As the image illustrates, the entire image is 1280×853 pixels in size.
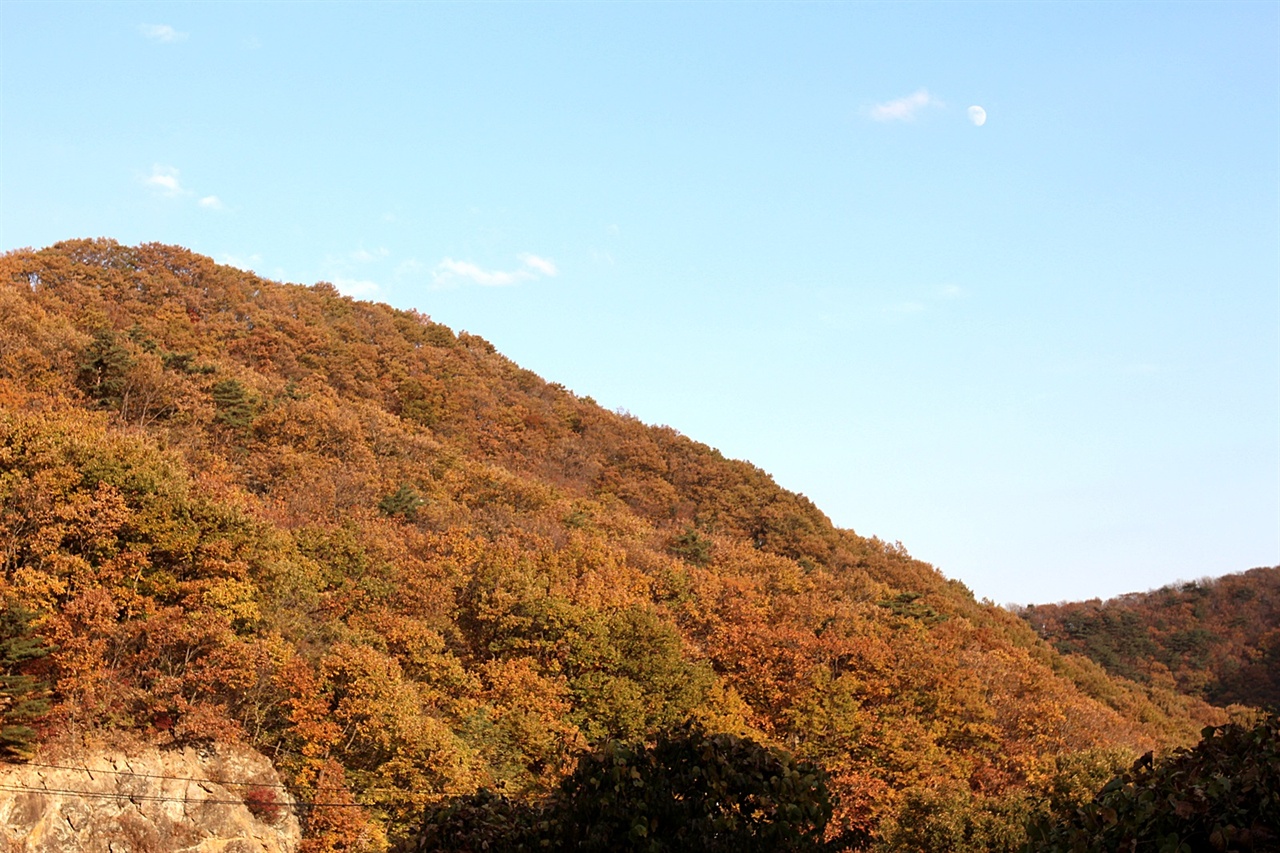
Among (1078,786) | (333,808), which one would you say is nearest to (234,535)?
(333,808)

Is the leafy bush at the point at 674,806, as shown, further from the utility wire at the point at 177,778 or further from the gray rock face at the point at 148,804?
the utility wire at the point at 177,778

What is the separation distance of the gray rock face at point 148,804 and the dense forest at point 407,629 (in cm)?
76

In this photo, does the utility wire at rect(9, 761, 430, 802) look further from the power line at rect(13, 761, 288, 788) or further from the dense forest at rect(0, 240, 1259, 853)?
the dense forest at rect(0, 240, 1259, 853)

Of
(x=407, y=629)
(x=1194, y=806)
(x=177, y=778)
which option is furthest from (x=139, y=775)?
(x=1194, y=806)

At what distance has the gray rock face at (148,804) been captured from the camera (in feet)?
88.0

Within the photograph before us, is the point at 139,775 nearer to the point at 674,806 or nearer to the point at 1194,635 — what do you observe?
the point at 674,806

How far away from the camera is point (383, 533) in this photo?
45.2 metres

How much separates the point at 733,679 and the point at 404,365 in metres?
53.5

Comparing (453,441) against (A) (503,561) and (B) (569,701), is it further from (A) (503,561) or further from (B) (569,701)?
(B) (569,701)

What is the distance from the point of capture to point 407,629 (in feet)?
122

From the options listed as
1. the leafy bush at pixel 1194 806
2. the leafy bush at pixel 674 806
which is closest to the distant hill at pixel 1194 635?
the leafy bush at pixel 674 806

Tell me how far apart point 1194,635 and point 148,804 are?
99.2 m

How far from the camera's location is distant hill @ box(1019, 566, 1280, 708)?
89688 mm

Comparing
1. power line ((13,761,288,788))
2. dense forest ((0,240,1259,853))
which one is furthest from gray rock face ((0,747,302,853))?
dense forest ((0,240,1259,853))
